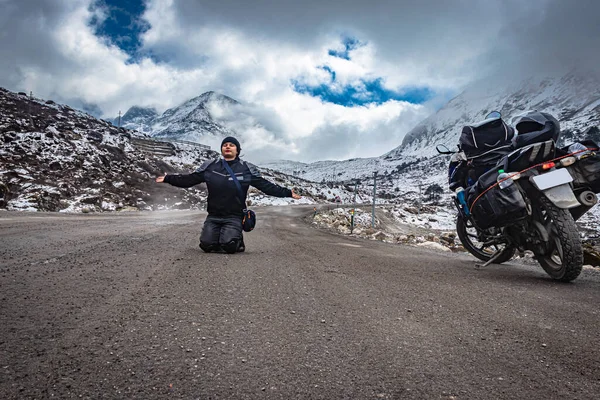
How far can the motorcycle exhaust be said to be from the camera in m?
3.80

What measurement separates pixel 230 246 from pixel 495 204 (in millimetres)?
3756

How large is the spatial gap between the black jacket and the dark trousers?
0.46ft

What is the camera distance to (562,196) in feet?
12.1

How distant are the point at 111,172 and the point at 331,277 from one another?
32.9 meters

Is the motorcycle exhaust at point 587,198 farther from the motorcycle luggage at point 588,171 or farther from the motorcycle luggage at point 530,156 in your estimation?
the motorcycle luggage at point 530,156

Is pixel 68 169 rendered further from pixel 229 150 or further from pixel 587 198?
pixel 587 198

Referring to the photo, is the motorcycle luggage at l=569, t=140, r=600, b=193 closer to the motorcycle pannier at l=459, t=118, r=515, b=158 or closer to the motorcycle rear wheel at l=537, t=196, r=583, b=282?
the motorcycle rear wheel at l=537, t=196, r=583, b=282

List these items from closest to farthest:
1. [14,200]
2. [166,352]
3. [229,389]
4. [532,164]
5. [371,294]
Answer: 1. [229,389]
2. [166,352]
3. [371,294]
4. [532,164]
5. [14,200]

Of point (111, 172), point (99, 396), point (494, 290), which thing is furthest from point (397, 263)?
Result: point (111, 172)

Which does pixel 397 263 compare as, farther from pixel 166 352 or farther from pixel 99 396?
pixel 99 396

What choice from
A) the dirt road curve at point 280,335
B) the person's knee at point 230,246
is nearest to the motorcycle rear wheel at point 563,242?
the dirt road curve at point 280,335

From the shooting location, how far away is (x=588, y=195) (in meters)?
3.82

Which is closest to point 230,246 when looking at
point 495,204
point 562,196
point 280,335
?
point 280,335

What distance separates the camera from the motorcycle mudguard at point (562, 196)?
3.63m
